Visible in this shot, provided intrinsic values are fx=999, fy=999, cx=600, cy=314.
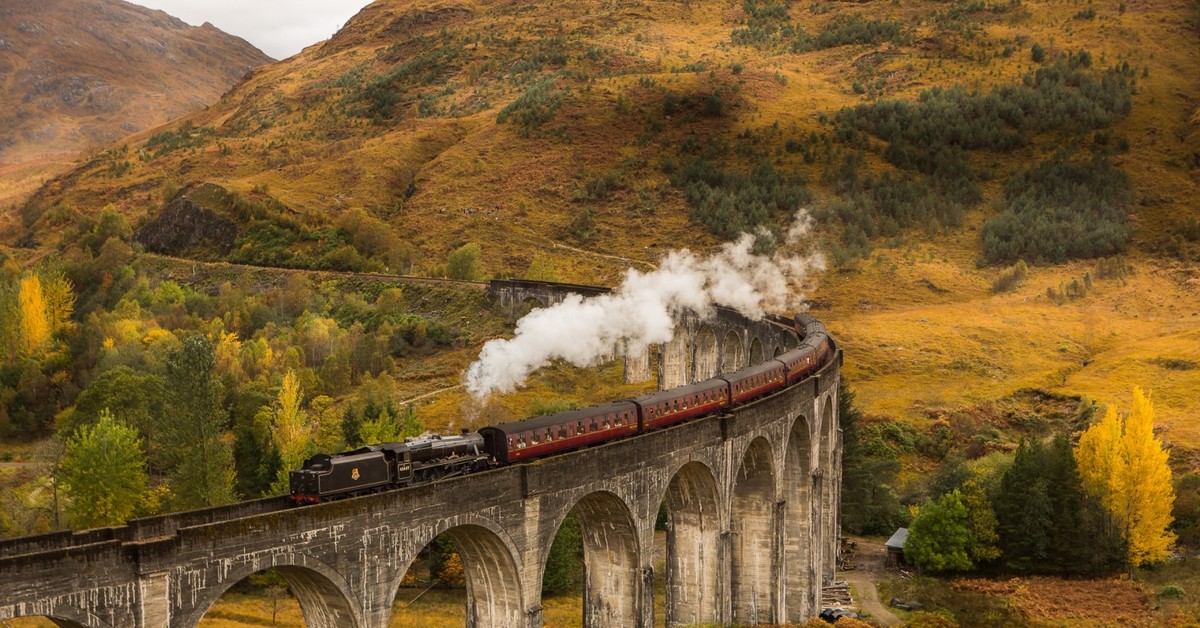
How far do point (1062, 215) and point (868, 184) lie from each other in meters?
26.2

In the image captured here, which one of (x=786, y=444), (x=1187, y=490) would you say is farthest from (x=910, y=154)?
(x=786, y=444)

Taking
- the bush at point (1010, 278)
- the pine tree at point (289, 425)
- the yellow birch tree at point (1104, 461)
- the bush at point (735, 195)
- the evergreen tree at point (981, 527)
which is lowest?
the evergreen tree at point (981, 527)

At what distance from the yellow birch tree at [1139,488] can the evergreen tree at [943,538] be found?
336 inches

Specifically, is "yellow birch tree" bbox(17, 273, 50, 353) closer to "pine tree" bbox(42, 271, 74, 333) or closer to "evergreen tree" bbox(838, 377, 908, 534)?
"pine tree" bbox(42, 271, 74, 333)

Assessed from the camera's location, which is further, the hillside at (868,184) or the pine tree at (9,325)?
the hillside at (868,184)

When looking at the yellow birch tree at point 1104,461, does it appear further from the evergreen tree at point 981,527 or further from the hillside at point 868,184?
the hillside at point 868,184

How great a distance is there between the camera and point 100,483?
53.5m

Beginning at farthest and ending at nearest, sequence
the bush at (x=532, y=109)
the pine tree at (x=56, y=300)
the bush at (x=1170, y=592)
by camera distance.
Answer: the bush at (x=532, y=109), the pine tree at (x=56, y=300), the bush at (x=1170, y=592)

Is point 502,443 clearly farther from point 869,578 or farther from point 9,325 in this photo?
point 9,325

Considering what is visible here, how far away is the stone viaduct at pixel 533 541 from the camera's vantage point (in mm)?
24578

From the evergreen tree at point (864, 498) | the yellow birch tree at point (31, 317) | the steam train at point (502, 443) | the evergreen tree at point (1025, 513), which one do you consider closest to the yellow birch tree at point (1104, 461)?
the evergreen tree at point (1025, 513)

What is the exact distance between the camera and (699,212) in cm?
14512

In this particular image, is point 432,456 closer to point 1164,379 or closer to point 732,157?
point 1164,379

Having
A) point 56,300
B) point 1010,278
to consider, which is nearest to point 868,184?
point 1010,278
